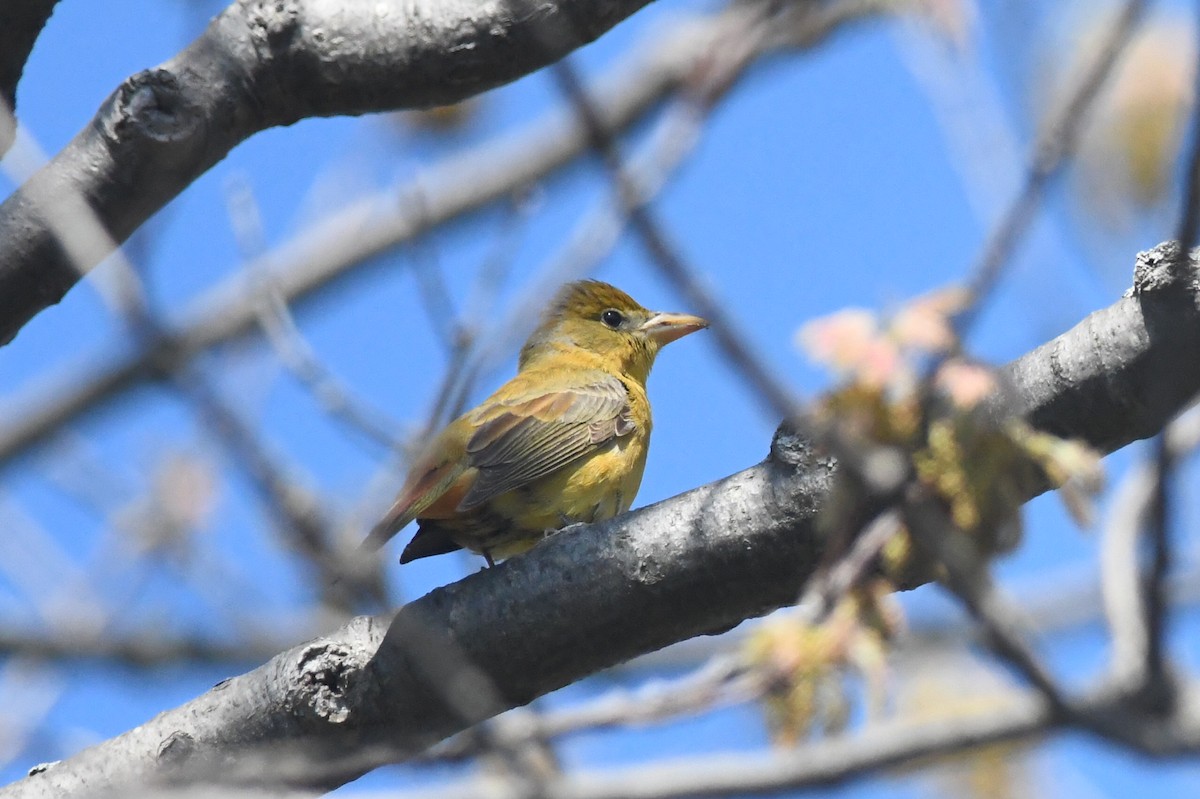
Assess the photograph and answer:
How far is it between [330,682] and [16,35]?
202 cm

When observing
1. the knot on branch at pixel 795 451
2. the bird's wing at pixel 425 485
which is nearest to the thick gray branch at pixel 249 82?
the knot on branch at pixel 795 451

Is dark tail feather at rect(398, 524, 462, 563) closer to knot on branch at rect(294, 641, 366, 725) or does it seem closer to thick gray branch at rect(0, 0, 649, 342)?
knot on branch at rect(294, 641, 366, 725)

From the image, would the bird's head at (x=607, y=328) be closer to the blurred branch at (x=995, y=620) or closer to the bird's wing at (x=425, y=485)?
the bird's wing at (x=425, y=485)

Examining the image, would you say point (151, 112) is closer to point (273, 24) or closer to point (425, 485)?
point (273, 24)

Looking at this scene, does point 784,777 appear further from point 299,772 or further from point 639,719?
point 299,772

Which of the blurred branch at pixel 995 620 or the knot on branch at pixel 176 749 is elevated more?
the knot on branch at pixel 176 749

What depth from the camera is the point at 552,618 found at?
3.61m

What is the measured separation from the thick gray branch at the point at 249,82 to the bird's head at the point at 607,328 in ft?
12.0

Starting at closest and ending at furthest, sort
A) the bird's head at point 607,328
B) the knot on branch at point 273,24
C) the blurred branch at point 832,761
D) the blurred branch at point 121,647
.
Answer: the blurred branch at point 832,761 → the knot on branch at point 273,24 → the blurred branch at point 121,647 → the bird's head at point 607,328

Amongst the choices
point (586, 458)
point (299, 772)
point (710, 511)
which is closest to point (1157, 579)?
point (299, 772)

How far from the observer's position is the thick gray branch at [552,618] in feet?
10.8

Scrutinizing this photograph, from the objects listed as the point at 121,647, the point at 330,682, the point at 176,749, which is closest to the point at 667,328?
the point at 121,647

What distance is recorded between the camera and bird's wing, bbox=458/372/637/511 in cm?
557

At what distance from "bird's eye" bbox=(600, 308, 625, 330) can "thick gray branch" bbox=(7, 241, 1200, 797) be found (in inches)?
158
